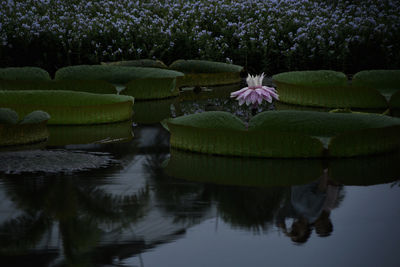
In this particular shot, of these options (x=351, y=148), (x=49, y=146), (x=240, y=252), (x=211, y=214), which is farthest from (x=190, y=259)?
(x=49, y=146)

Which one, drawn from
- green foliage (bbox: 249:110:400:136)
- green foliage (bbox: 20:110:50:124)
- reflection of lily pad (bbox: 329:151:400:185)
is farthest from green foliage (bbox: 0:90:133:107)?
reflection of lily pad (bbox: 329:151:400:185)

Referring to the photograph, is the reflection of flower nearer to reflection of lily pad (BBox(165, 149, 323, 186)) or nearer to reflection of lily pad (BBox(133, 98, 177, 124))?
reflection of lily pad (BBox(165, 149, 323, 186))

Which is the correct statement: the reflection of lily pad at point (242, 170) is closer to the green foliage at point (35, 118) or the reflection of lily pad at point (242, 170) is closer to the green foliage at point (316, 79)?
the green foliage at point (35, 118)

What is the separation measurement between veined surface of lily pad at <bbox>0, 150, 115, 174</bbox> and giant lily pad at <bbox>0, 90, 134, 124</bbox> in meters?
1.51

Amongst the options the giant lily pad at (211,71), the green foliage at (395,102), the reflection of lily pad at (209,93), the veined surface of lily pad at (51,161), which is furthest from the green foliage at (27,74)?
the green foliage at (395,102)

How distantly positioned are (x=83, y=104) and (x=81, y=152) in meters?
1.78

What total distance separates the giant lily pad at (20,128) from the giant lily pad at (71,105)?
882 millimetres

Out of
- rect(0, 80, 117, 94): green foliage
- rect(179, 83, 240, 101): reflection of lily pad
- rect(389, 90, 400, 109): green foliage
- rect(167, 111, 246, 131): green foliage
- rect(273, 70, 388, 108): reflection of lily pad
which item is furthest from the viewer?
rect(179, 83, 240, 101): reflection of lily pad

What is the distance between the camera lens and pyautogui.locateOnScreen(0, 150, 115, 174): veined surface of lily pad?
6.01m

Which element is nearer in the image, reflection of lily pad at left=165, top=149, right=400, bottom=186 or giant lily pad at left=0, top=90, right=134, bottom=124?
reflection of lily pad at left=165, top=149, right=400, bottom=186

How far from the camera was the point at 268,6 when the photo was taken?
17.4 metres

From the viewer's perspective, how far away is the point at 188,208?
489 cm

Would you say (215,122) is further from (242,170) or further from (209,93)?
(209,93)

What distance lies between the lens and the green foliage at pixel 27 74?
35.4ft
